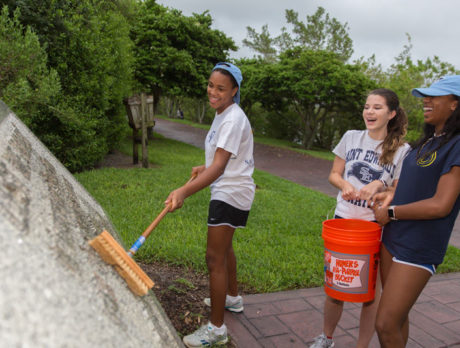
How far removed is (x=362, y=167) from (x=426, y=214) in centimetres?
71

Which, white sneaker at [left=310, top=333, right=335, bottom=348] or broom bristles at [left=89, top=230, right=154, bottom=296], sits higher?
broom bristles at [left=89, top=230, right=154, bottom=296]

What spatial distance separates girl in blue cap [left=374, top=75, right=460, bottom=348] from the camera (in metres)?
2.05

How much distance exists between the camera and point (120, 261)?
1.24 m

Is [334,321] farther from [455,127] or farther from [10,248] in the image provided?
[10,248]

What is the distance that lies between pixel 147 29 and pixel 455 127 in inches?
635

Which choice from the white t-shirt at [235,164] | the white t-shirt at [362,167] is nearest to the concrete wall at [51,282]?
the white t-shirt at [235,164]

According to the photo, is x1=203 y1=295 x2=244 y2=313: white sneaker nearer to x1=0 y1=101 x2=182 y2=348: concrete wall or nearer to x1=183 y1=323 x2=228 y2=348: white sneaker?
x1=183 y1=323 x2=228 y2=348: white sneaker

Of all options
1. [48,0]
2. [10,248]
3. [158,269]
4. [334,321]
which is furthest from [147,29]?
[10,248]

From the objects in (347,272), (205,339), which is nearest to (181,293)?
(205,339)

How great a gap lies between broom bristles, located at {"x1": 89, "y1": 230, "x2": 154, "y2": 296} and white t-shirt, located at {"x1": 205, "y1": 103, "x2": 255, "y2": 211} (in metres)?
1.40

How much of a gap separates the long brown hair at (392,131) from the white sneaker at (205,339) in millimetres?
1589

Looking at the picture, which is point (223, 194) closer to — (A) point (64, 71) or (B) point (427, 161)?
(B) point (427, 161)

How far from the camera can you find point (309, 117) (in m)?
20.5

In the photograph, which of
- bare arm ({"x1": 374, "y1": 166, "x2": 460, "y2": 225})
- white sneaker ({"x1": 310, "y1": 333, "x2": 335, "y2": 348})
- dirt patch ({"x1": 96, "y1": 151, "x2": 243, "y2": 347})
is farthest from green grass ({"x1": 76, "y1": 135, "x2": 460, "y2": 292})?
bare arm ({"x1": 374, "y1": 166, "x2": 460, "y2": 225})
